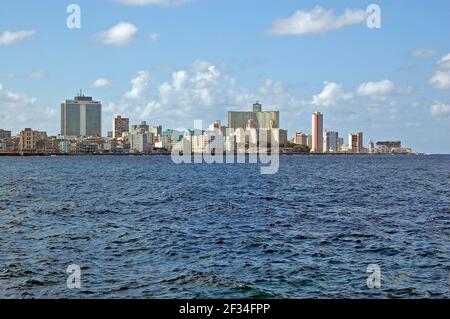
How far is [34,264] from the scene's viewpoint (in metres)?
25.4

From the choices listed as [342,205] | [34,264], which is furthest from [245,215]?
[34,264]

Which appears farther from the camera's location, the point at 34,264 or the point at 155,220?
the point at 155,220

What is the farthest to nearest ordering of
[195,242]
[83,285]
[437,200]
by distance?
[437,200], [195,242], [83,285]

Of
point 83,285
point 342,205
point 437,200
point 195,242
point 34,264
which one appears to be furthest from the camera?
point 437,200

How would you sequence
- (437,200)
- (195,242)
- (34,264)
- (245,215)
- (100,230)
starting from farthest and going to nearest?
(437,200)
(245,215)
(100,230)
(195,242)
(34,264)

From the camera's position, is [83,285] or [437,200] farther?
[437,200]

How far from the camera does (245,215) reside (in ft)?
144

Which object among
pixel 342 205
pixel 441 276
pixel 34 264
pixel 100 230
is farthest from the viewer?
pixel 342 205
